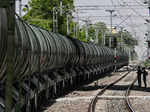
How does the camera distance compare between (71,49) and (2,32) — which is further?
(71,49)

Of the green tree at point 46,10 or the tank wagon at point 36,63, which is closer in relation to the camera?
the tank wagon at point 36,63

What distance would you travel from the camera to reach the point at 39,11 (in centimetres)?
5494

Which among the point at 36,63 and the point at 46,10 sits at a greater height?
the point at 36,63

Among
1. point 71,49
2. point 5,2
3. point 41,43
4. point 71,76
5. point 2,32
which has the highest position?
point 5,2

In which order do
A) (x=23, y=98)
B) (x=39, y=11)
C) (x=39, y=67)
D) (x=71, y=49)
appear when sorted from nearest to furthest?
(x=23, y=98) → (x=39, y=67) → (x=71, y=49) → (x=39, y=11)

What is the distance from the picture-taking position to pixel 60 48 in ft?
58.3

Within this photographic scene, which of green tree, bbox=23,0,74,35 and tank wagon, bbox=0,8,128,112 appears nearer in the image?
tank wagon, bbox=0,8,128,112

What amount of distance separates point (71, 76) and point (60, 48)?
5244 millimetres

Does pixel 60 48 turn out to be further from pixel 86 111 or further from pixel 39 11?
pixel 39 11

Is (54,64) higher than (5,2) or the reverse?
the reverse

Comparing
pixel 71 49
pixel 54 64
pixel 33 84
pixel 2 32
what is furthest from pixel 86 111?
pixel 71 49

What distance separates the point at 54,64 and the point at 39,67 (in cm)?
352

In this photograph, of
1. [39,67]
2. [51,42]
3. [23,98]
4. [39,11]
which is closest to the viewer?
[23,98]

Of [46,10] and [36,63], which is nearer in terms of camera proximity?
[36,63]
